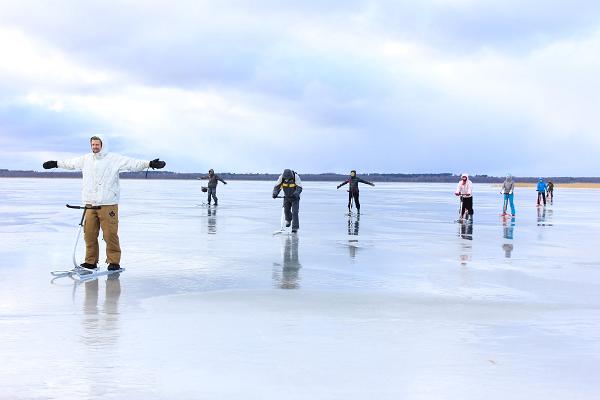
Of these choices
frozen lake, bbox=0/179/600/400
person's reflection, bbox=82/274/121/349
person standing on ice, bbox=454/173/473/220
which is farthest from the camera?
person standing on ice, bbox=454/173/473/220

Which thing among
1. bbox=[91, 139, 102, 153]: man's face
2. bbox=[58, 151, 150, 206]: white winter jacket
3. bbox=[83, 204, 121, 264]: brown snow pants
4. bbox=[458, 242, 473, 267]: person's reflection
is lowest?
bbox=[458, 242, 473, 267]: person's reflection

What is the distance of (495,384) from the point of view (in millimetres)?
5008

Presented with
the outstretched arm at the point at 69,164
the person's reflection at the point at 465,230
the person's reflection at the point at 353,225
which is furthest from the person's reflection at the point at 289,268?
the person's reflection at the point at 465,230

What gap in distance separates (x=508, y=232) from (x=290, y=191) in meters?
6.52

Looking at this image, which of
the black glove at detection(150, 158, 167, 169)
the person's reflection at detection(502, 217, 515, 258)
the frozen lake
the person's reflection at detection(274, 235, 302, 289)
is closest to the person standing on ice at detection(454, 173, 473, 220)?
the person's reflection at detection(502, 217, 515, 258)

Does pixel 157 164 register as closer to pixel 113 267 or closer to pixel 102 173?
pixel 102 173

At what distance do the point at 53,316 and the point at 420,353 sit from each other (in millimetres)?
3878

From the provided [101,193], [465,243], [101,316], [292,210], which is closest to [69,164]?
[101,193]

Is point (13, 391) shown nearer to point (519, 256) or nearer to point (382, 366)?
point (382, 366)

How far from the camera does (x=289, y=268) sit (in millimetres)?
11555

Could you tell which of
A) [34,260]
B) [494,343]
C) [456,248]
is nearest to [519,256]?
[456,248]

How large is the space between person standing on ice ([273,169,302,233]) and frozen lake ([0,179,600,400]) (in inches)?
144

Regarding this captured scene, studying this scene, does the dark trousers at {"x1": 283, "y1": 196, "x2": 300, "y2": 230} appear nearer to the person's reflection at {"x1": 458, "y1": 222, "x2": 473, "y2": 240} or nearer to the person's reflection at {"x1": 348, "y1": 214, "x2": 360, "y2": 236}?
the person's reflection at {"x1": 348, "y1": 214, "x2": 360, "y2": 236}

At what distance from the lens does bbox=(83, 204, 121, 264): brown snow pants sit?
1073cm
